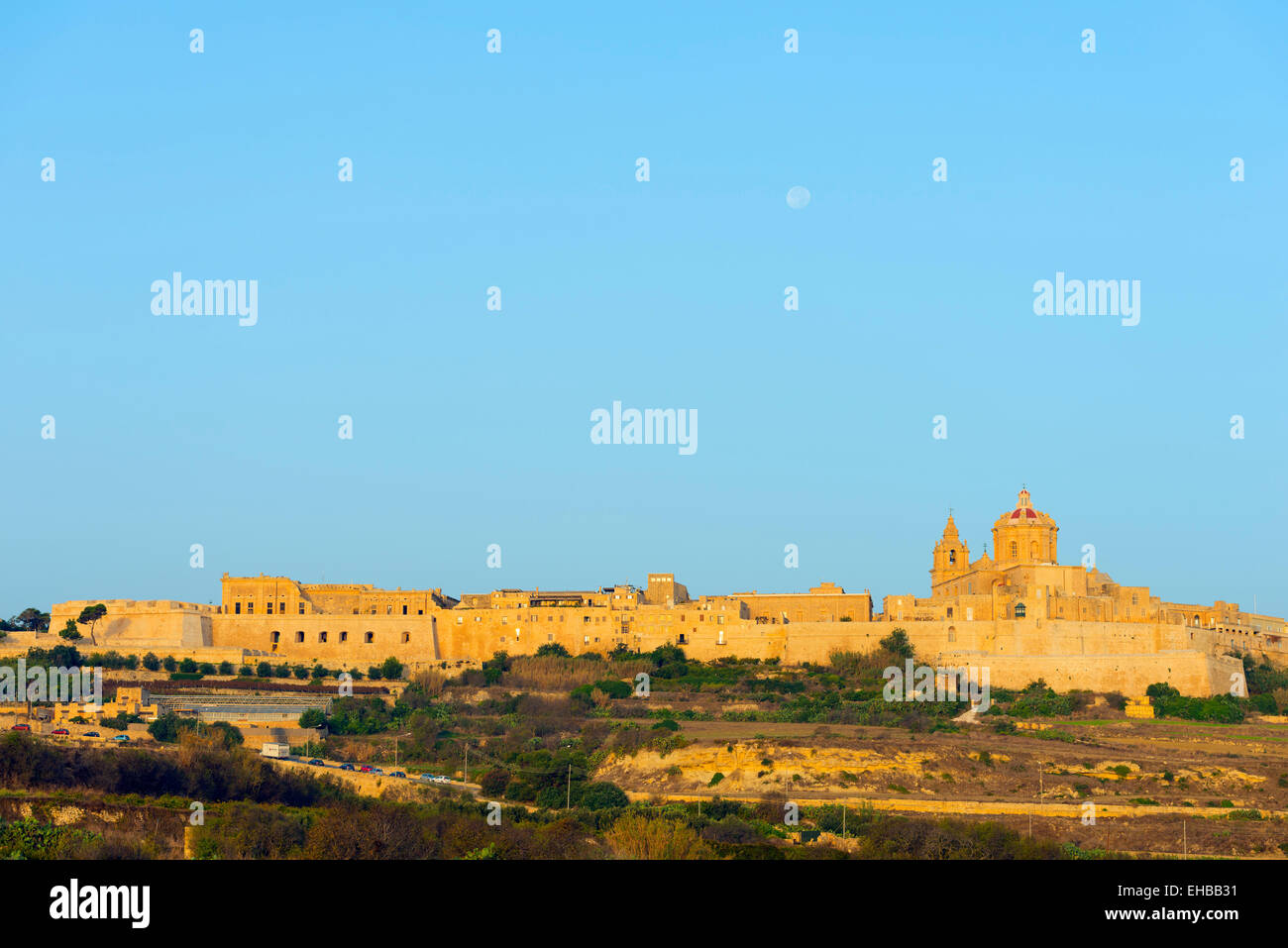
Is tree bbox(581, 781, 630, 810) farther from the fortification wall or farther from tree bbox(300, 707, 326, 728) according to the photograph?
the fortification wall

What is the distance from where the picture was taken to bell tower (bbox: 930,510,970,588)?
7212 centimetres

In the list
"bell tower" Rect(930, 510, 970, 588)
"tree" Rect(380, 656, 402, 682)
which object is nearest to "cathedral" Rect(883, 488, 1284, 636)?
"bell tower" Rect(930, 510, 970, 588)

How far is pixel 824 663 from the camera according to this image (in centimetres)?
6538

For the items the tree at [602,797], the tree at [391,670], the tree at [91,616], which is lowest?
the tree at [602,797]

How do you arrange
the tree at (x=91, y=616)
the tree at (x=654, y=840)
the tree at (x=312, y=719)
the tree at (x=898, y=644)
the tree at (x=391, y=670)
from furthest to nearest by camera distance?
1. the tree at (x=91, y=616)
2. the tree at (x=391, y=670)
3. the tree at (x=898, y=644)
4. the tree at (x=312, y=719)
5. the tree at (x=654, y=840)

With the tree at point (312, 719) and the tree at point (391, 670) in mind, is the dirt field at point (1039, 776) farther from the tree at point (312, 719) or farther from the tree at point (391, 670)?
the tree at point (391, 670)

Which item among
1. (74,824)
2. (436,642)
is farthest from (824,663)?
(74,824)

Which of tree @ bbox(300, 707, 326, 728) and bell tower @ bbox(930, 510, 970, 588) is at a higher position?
bell tower @ bbox(930, 510, 970, 588)

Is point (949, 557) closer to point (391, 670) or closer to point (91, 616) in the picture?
point (391, 670)

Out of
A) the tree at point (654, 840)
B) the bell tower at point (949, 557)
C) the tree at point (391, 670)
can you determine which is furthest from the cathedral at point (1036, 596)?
the tree at point (654, 840)

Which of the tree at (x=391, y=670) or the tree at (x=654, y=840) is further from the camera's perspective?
the tree at (x=391, y=670)

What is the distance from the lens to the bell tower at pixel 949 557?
2840 inches

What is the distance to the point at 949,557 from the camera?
7319cm
